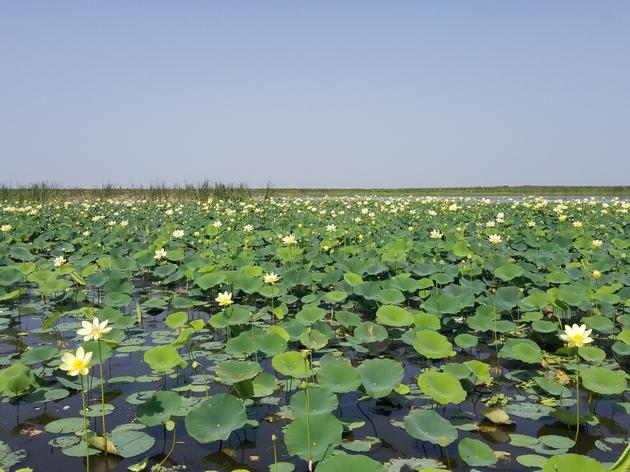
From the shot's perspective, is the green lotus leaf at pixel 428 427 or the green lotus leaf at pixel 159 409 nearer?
the green lotus leaf at pixel 428 427

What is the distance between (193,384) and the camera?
288 cm

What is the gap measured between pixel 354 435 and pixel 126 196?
2313 centimetres

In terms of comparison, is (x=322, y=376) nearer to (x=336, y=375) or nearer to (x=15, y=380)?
(x=336, y=375)

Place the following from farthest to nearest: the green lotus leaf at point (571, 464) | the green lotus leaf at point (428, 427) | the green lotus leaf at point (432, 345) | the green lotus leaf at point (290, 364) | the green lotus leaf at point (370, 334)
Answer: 1. the green lotus leaf at point (370, 334)
2. the green lotus leaf at point (432, 345)
3. the green lotus leaf at point (290, 364)
4. the green lotus leaf at point (428, 427)
5. the green lotus leaf at point (571, 464)

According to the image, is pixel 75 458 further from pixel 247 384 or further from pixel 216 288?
pixel 216 288

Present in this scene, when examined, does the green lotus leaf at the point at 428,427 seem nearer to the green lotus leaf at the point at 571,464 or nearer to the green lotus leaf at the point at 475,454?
the green lotus leaf at the point at 475,454

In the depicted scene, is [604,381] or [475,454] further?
[604,381]

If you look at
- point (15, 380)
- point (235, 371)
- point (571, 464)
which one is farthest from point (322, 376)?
point (15, 380)

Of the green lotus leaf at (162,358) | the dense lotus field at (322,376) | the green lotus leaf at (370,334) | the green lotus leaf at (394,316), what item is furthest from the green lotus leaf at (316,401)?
the green lotus leaf at (394,316)

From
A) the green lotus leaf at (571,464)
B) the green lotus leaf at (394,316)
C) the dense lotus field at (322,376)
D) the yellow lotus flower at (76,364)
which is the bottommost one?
the dense lotus field at (322,376)

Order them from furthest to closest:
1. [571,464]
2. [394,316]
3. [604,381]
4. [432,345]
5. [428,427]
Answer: [394,316]
[432,345]
[604,381]
[428,427]
[571,464]

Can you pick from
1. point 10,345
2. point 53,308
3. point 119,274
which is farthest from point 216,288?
point 10,345

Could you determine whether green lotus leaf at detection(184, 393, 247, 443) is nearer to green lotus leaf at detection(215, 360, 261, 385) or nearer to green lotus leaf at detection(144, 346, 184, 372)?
green lotus leaf at detection(215, 360, 261, 385)

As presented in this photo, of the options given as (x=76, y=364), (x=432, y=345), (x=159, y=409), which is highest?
(x=76, y=364)
